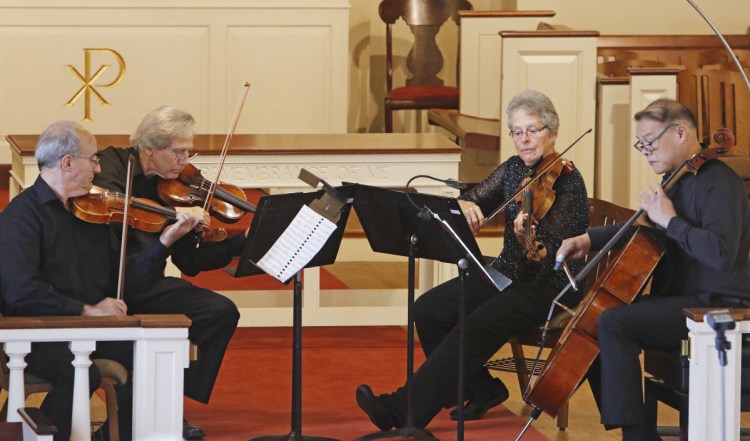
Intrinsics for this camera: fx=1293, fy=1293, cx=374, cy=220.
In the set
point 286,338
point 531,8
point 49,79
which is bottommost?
point 286,338

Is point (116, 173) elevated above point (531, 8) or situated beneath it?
situated beneath

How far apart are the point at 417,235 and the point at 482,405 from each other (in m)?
0.79

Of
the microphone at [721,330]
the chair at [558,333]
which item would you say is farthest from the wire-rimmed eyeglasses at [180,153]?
the microphone at [721,330]

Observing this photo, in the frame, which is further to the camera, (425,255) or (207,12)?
(207,12)

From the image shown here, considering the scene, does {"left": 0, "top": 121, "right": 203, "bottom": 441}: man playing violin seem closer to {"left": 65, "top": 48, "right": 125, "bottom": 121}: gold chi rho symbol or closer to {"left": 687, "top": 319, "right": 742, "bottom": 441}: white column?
{"left": 687, "top": 319, "right": 742, "bottom": 441}: white column

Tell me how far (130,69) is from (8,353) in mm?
5484

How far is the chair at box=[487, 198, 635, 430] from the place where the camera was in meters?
4.30

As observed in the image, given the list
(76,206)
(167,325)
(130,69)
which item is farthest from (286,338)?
(130,69)

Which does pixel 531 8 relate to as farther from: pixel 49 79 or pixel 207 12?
pixel 49 79

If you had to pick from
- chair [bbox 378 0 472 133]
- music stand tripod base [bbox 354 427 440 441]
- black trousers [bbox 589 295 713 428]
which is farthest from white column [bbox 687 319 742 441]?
chair [bbox 378 0 472 133]

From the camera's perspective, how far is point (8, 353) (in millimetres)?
3338

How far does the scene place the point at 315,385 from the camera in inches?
194

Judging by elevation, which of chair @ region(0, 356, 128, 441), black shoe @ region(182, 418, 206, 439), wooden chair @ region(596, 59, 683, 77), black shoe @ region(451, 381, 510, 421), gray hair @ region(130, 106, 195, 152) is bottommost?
black shoe @ region(182, 418, 206, 439)

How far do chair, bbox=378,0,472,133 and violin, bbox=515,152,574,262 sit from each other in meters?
4.51
